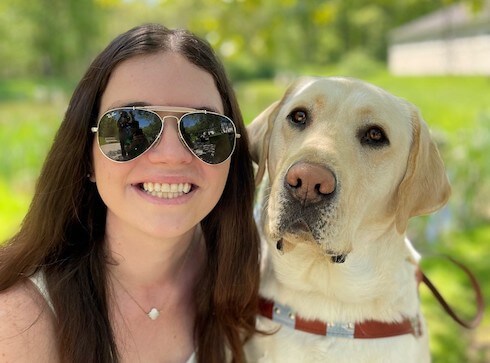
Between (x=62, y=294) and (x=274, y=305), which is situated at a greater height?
(x=62, y=294)

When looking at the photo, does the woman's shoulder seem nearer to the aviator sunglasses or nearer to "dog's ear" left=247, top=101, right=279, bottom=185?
the aviator sunglasses

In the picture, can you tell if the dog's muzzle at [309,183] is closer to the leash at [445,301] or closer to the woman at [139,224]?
the woman at [139,224]

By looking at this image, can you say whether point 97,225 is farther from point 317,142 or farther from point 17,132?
point 17,132

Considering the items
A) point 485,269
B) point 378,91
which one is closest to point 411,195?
point 378,91

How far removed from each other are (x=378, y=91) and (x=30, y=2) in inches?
676

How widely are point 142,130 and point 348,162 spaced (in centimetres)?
78

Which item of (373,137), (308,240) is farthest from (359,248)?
(373,137)

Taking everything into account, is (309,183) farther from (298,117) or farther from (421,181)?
(421,181)

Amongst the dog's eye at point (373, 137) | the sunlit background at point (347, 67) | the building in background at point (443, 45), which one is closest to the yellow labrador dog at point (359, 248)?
the dog's eye at point (373, 137)

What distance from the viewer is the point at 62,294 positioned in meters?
1.90

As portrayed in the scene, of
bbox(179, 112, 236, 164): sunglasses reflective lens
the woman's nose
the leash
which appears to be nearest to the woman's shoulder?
the woman's nose

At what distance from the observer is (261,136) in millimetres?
2410

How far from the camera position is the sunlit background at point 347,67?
4.86m

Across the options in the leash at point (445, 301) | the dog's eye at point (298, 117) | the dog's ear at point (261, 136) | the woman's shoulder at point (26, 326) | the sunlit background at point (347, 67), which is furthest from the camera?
the sunlit background at point (347, 67)
